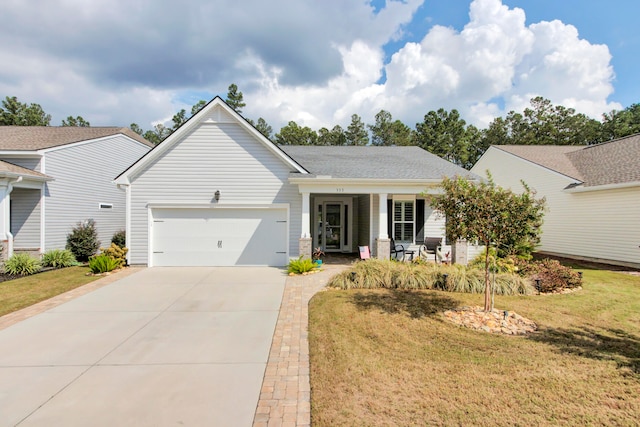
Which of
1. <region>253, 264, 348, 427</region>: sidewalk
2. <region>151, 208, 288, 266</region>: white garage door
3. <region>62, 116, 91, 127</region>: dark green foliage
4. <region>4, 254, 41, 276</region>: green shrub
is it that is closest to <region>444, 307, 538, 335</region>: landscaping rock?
<region>253, 264, 348, 427</region>: sidewalk

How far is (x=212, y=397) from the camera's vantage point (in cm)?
353

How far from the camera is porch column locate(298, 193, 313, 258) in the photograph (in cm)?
1095

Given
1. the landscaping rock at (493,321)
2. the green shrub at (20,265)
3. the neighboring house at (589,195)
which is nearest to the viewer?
the landscaping rock at (493,321)

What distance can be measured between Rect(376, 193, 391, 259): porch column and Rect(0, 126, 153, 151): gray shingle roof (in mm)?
13604

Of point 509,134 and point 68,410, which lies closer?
point 68,410

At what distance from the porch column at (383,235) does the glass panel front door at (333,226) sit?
396cm

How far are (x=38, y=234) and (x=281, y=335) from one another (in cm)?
1242

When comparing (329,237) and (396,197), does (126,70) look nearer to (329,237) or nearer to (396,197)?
(329,237)

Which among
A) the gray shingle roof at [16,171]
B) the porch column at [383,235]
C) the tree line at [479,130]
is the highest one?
the tree line at [479,130]

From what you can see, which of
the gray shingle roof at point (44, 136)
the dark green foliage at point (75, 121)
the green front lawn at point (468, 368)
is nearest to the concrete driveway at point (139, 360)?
the green front lawn at point (468, 368)

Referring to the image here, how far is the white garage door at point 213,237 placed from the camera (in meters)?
11.6

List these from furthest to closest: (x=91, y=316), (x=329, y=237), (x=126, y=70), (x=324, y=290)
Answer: (x=329, y=237) → (x=126, y=70) → (x=324, y=290) → (x=91, y=316)

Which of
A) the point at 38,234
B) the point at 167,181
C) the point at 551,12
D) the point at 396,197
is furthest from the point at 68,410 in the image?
the point at 551,12

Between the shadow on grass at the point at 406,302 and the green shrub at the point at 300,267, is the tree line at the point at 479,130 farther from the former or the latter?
the shadow on grass at the point at 406,302
